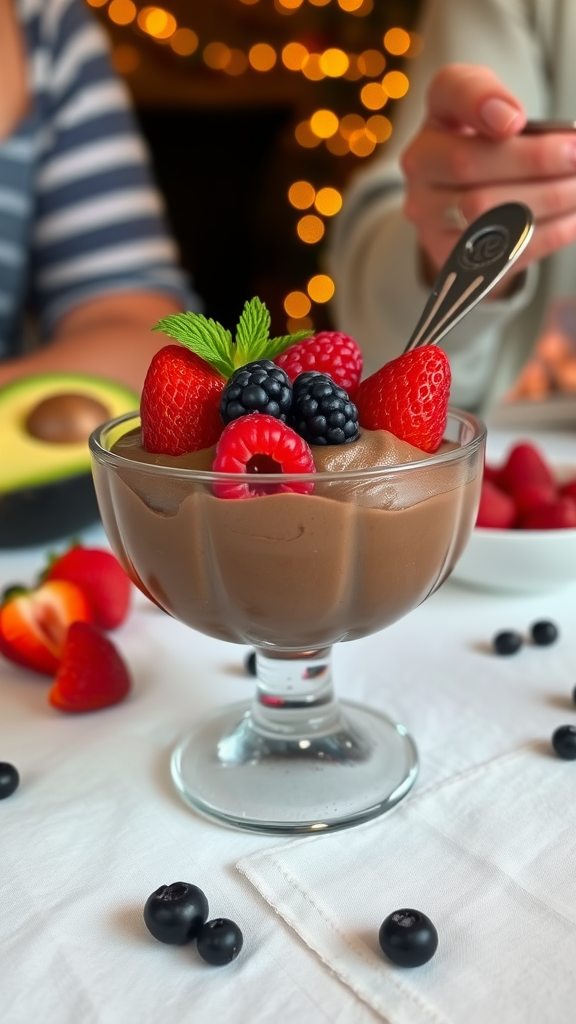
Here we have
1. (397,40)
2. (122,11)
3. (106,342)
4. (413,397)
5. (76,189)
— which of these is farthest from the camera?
(122,11)

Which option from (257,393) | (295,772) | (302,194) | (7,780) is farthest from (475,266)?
(302,194)

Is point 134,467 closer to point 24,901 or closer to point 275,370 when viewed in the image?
point 275,370

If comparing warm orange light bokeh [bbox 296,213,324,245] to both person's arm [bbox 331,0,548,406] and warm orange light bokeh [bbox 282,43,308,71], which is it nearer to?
warm orange light bokeh [bbox 282,43,308,71]

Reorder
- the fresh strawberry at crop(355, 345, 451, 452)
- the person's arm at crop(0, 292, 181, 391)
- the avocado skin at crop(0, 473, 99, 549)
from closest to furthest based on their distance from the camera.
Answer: the fresh strawberry at crop(355, 345, 451, 452)
the avocado skin at crop(0, 473, 99, 549)
the person's arm at crop(0, 292, 181, 391)

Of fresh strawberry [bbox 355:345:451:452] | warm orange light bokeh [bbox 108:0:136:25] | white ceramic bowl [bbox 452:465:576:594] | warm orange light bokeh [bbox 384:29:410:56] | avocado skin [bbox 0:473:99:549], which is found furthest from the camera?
Result: warm orange light bokeh [bbox 108:0:136:25]

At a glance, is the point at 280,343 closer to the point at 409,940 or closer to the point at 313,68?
the point at 409,940

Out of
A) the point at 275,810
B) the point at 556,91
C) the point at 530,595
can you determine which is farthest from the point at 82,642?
the point at 556,91

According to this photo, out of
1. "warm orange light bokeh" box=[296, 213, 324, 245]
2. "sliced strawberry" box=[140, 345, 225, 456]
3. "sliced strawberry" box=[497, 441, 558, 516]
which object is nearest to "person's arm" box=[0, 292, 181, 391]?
"sliced strawberry" box=[497, 441, 558, 516]

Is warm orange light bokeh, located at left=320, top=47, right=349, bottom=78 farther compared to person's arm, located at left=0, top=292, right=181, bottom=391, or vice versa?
warm orange light bokeh, located at left=320, top=47, right=349, bottom=78
